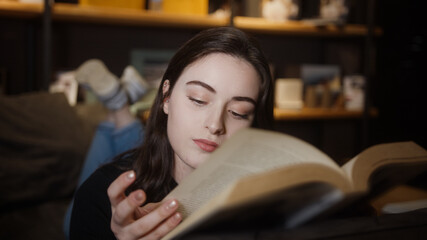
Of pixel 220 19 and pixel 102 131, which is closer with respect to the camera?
pixel 102 131

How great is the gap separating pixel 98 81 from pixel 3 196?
471 mm

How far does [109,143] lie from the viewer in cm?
140

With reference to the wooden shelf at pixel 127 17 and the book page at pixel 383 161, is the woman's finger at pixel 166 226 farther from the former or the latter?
the wooden shelf at pixel 127 17

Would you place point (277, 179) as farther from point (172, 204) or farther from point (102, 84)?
point (102, 84)

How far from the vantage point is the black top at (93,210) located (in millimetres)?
785

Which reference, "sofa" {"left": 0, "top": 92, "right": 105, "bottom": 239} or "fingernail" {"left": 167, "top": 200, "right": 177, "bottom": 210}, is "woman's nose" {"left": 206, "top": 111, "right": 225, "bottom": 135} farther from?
"sofa" {"left": 0, "top": 92, "right": 105, "bottom": 239}

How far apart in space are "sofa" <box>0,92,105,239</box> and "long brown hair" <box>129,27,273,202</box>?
20.7 inches

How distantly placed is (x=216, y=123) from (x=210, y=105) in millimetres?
46

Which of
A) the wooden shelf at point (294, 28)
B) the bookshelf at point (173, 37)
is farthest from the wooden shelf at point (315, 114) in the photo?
the wooden shelf at point (294, 28)

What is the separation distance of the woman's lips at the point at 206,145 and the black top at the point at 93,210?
21 cm

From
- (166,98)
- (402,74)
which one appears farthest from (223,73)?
(402,74)

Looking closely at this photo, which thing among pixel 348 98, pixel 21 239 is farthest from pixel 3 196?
pixel 348 98

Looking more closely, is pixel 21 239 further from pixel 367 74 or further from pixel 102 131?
pixel 367 74

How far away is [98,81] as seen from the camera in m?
1.44
